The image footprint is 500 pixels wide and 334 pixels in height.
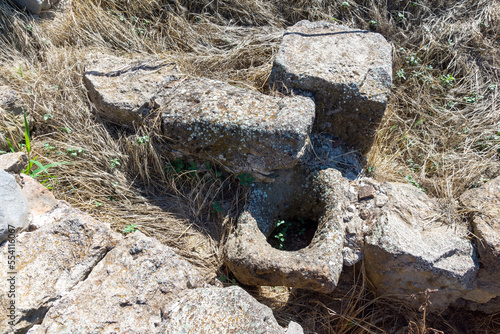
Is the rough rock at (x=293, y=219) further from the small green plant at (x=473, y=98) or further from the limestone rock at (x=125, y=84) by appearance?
the small green plant at (x=473, y=98)

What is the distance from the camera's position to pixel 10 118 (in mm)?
2797

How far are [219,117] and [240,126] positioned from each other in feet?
0.53

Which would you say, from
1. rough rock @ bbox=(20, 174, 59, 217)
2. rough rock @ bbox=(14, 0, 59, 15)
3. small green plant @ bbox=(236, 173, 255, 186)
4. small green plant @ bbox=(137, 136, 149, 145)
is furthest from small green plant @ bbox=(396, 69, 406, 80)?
rough rock @ bbox=(14, 0, 59, 15)

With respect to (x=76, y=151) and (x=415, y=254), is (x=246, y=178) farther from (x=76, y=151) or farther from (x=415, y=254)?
(x=76, y=151)

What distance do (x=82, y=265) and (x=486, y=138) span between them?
3.59 metres

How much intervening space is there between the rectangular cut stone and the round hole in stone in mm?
546

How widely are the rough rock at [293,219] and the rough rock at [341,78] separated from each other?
0.46 meters

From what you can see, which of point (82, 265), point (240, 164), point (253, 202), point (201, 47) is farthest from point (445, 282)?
point (201, 47)

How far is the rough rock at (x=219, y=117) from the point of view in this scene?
241 cm

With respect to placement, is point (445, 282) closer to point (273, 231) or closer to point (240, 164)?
point (273, 231)

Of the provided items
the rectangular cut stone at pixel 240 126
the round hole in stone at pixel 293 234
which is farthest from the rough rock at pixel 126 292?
the round hole in stone at pixel 293 234

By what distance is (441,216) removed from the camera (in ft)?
8.30

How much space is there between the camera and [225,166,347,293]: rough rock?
220 centimetres

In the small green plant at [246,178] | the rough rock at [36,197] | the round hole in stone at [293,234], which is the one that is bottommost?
the round hole in stone at [293,234]
